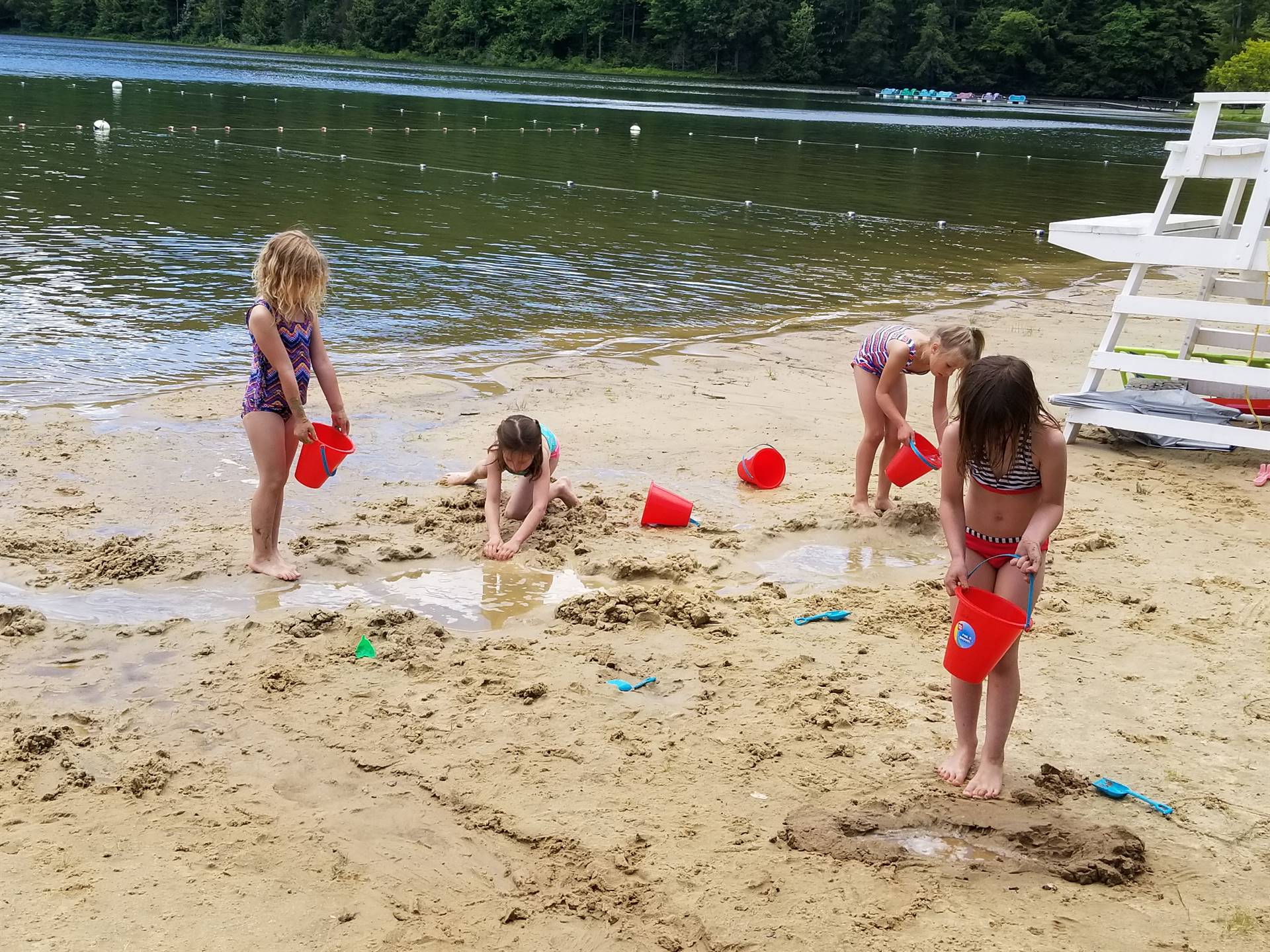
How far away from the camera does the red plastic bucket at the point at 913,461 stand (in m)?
6.13

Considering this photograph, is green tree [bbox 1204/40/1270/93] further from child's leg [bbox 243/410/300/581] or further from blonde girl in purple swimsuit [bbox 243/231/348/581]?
child's leg [bbox 243/410/300/581]

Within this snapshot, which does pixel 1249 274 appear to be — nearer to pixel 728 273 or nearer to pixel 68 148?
pixel 728 273

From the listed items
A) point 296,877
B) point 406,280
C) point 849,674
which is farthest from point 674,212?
point 296,877

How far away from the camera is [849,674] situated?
452 cm

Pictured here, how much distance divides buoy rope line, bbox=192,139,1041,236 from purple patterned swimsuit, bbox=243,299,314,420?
56.6ft

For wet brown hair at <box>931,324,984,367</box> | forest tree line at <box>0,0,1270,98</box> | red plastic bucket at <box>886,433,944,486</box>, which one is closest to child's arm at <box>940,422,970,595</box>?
wet brown hair at <box>931,324,984,367</box>

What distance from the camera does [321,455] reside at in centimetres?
536

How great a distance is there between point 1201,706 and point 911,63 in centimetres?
8685

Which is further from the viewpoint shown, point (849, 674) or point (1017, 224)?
point (1017, 224)

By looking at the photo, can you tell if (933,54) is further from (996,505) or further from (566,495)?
(996,505)

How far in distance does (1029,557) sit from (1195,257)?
4713 mm

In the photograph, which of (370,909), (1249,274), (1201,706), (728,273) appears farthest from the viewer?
(728,273)

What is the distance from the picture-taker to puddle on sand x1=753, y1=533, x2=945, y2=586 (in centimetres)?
562

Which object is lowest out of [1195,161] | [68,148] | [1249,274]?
[68,148]
